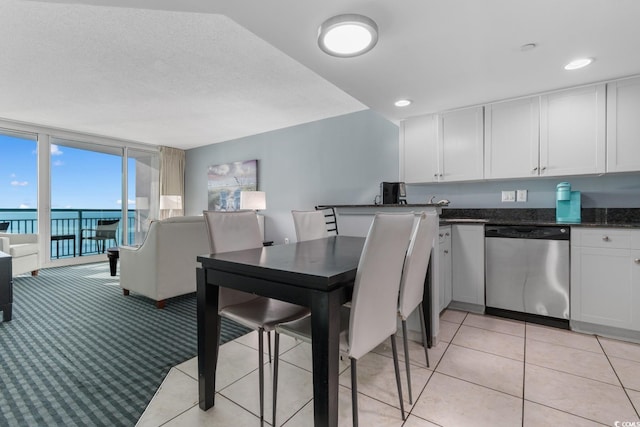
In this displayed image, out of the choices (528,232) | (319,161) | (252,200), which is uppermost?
(319,161)

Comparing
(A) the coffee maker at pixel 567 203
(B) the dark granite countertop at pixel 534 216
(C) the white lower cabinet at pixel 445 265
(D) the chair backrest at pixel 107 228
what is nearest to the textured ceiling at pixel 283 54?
(A) the coffee maker at pixel 567 203

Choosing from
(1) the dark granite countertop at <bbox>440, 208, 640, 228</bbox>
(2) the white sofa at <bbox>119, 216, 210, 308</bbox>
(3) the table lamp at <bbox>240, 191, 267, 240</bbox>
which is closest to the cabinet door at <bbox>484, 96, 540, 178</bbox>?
(1) the dark granite countertop at <bbox>440, 208, 640, 228</bbox>

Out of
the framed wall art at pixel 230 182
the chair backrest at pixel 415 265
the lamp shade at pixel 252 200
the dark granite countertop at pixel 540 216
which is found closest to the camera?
the chair backrest at pixel 415 265

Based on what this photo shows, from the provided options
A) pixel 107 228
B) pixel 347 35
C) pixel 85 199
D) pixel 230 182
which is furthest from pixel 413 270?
pixel 85 199

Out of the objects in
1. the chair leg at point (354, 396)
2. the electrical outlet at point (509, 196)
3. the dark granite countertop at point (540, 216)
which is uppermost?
the electrical outlet at point (509, 196)

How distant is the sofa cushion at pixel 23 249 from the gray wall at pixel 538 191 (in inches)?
204

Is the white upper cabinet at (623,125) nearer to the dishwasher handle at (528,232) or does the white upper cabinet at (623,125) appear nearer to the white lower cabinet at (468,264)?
the dishwasher handle at (528,232)

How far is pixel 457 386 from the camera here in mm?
1660

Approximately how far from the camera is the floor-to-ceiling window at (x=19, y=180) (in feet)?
15.8

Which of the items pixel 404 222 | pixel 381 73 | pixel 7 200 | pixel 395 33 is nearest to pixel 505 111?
pixel 381 73

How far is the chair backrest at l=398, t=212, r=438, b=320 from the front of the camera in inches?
59.9

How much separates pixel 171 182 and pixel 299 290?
250 inches

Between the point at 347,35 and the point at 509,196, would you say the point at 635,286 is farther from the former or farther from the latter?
the point at 347,35

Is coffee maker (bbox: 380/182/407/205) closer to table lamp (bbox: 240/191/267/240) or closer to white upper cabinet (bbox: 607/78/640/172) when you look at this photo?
white upper cabinet (bbox: 607/78/640/172)
